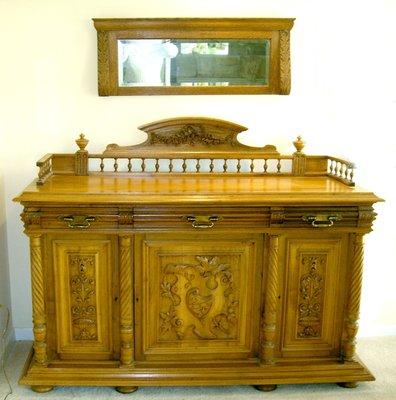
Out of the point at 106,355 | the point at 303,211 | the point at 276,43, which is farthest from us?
the point at 276,43

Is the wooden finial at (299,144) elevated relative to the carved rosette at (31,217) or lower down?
elevated

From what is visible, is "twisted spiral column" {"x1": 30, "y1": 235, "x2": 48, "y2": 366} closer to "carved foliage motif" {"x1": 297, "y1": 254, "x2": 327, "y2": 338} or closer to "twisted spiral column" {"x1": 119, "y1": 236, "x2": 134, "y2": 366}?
"twisted spiral column" {"x1": 119, "y1": 236, "x2": 134, "y2": 366}

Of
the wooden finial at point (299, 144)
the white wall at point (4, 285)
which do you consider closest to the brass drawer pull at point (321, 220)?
the wooden finial at point (299, 144)

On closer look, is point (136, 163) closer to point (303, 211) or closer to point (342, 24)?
point (303, 211)

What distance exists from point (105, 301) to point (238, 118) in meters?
1.13

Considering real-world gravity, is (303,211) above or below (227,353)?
above

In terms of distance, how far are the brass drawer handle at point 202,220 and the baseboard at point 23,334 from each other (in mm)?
1273

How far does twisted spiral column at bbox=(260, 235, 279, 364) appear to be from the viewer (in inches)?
83.0

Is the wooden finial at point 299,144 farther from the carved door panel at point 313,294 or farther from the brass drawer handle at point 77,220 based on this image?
the brass drawer handle at point 77,220

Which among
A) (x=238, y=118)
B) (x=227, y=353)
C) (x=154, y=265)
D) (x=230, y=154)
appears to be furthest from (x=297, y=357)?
(x=238, y=118)

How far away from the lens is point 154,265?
2113 millimetres

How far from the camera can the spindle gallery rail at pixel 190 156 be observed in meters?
2.44

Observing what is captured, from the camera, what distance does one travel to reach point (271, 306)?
85.0 inches

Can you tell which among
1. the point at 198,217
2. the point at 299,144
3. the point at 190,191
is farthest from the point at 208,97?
the point at 198,217
